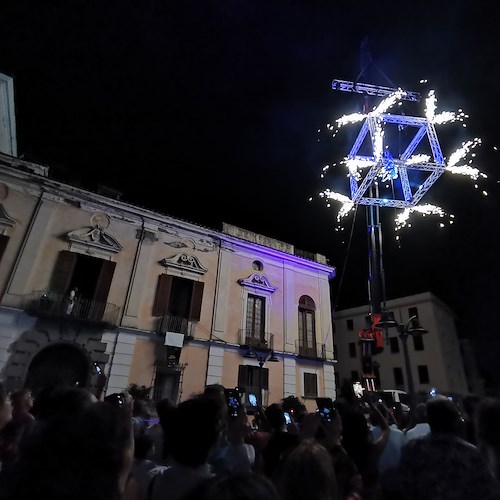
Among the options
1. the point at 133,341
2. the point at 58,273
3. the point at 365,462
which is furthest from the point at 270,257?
the point at 365,462

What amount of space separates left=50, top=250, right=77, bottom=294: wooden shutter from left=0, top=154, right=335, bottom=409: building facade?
0.04m

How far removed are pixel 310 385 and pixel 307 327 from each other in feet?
10.5

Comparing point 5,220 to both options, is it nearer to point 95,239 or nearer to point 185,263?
point 95,239

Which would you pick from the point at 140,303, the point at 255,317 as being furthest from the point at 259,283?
the point at 140,303

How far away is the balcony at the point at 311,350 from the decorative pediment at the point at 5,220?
579 inches

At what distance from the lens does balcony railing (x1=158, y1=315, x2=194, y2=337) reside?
14.6 metres

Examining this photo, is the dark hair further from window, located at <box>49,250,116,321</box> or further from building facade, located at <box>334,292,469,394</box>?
building facade, located at <box>334,292,469,394</box>

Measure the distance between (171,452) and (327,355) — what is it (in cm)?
1785

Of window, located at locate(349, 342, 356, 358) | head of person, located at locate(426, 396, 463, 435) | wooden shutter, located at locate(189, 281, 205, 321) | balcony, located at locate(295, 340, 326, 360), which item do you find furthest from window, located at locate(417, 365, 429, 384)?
head of person, located at locate(426, 396, 463, 435)

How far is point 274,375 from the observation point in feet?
54.3

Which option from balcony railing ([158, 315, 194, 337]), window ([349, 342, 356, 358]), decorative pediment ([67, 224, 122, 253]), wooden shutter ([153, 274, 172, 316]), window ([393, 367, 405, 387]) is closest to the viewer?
decorative pediment ([67, 224, 122, 253])

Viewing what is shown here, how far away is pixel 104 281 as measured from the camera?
46.9 ft

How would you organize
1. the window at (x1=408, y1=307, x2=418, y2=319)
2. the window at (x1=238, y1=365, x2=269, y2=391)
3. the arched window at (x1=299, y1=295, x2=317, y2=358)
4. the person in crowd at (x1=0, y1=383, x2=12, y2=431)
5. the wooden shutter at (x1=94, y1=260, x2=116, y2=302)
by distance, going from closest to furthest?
the person in crowd at (x1=0, y1=383, x2=12, y2=431) → the wooden shutter at (x1=94, y1=260, x2=116, y2=302) → the window at (x1=238, y1=365, x2=269, y2=391) → the arched window at (x1=299, y1=295, x2=317, y2=358) → the window at (x1=408, y1=307, x2=418, y2=319)

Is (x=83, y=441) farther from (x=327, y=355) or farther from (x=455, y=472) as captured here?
(x=327, y=355)
